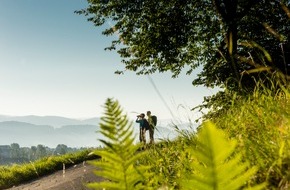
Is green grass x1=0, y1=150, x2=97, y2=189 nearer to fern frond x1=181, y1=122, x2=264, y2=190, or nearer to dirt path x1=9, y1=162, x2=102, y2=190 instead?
dirt path x1=9, y1=162, x2=102, y2=190

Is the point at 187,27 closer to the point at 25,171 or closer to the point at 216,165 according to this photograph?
the point at 25,171

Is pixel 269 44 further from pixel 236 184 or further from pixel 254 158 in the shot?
pixel 236 184

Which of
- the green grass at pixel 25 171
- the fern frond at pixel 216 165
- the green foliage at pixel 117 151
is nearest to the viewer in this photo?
the fern frond at pixel 216 165

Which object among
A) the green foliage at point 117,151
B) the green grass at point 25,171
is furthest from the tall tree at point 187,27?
the green foliage at point 117,151

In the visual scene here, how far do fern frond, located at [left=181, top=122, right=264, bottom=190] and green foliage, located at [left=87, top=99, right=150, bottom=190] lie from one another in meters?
0.10

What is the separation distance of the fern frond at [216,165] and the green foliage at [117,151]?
0.10m

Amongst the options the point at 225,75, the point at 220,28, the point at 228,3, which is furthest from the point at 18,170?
the point at 228,3

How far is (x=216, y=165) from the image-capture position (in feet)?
1.15

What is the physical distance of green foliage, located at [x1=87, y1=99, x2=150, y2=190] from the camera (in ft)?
1.51

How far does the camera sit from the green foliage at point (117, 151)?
46cm

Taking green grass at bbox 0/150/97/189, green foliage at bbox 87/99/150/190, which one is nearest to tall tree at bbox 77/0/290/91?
green grass at bbox 0/150/97/189

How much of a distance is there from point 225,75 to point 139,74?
5184 millimetres

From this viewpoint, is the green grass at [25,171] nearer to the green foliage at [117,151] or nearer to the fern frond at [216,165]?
the green foliage at [117,151]

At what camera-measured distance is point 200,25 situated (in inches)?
791
